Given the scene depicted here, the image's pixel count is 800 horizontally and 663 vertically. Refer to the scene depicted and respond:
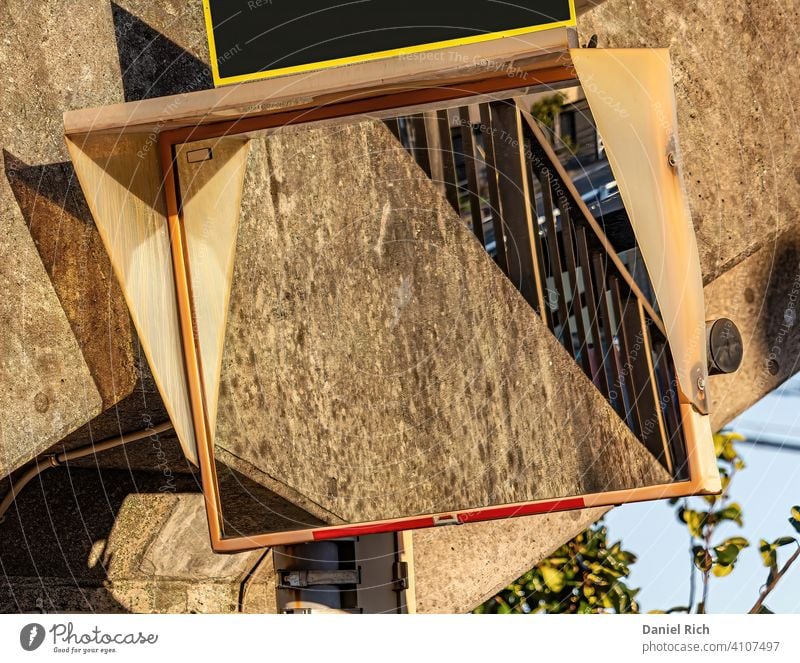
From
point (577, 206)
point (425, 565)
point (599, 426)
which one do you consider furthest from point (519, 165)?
point (425, 565)

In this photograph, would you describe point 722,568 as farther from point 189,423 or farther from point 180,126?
point 180,126

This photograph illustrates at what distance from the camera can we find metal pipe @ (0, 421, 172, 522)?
11.8 feet

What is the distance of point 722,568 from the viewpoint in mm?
4746

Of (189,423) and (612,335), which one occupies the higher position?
(612,335)

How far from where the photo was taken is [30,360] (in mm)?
3328

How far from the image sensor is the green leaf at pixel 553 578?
556 cm

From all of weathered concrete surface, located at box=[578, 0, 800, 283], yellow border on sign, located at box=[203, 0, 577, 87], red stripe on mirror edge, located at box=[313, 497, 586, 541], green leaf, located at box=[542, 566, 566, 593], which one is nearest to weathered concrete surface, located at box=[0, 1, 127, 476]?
yellow border on sign, located at box=[203, 0, 577, 87]

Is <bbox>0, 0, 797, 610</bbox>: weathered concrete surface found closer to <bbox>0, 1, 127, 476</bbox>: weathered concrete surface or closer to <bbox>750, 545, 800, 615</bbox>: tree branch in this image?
<bbox>0, 1, 127, 476</bbox>: weathered concrete surface

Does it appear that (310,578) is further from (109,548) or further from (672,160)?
(672,160)

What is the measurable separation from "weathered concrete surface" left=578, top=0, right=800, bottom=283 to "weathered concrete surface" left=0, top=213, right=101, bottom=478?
2538mm
